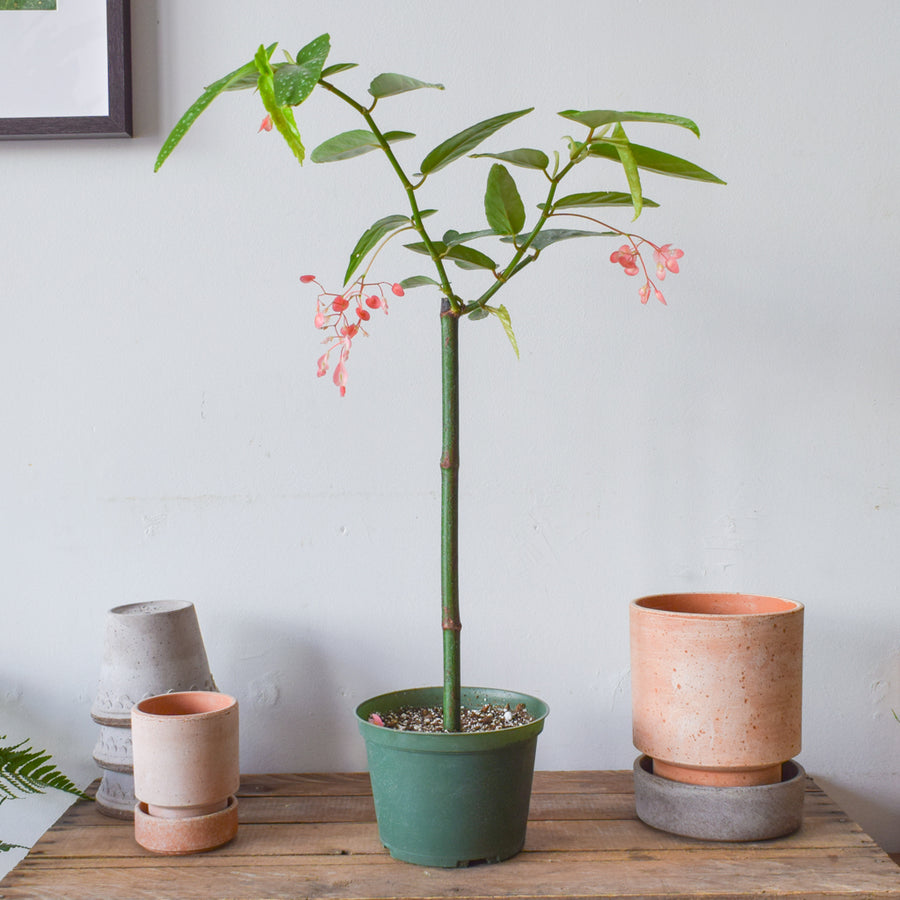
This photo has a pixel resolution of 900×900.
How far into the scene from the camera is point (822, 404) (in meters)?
1.16

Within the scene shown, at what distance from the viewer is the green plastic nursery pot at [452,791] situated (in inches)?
33.5

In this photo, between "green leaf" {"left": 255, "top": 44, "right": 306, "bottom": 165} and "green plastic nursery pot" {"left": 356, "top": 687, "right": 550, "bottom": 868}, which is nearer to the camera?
"green leaf" {"left": 255, "top": 44, "right": 306, "bottom": 165}

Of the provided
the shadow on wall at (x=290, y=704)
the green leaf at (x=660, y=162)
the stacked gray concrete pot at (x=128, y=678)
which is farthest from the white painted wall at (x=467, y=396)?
the green leaf at (x=660, y=162)

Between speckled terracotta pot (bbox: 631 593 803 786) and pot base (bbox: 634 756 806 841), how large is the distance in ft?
0.06

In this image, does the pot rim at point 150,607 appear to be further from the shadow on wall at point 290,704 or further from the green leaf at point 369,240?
the green leaf at point 369,240

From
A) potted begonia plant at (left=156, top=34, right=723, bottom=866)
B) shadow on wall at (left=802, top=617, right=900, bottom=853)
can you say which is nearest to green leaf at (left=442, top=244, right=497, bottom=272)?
potted begonia plant at (left=156, top=34, right=723, bottom=866)

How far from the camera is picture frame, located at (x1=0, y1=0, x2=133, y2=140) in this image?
113 centimetres

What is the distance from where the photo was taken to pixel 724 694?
0.91 m

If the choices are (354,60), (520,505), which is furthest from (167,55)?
(520,505)

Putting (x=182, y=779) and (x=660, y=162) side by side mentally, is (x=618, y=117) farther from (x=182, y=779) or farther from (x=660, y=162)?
(x=182, y=779)

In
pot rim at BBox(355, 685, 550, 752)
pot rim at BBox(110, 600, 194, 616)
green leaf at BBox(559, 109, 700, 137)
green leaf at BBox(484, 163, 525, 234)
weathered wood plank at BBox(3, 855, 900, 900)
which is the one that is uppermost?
green leaf at BBox(559, 109, 700, 137)

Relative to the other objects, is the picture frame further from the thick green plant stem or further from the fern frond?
the fern frond

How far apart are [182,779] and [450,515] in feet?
1.22

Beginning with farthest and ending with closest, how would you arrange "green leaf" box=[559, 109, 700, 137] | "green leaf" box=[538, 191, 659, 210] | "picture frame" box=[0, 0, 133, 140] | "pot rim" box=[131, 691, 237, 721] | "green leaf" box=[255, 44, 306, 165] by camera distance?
"picture frame" box=[0, 0, 133, 140] < "pot rim" box=[131, 691, 237, 721] < "green leaf" box=[538, 191, 659, 210] < "green leaf" box=[559, 109, 700, 137] < "green leaf" box=[255, 44, 306, 165]
